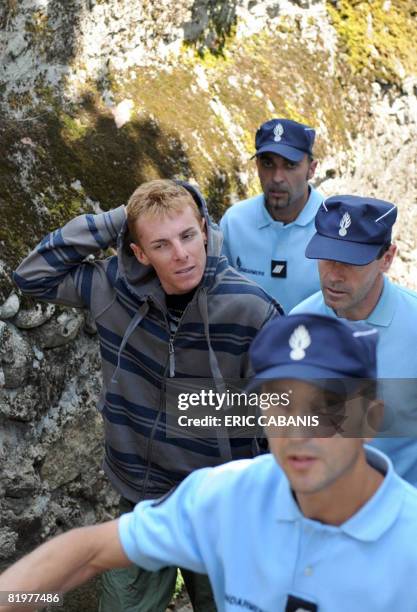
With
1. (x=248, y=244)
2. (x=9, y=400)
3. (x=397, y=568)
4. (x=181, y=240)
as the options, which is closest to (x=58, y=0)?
(x=248, y=244)

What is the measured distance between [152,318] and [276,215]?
1.46 m

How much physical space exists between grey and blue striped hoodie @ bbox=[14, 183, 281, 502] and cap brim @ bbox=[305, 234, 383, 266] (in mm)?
277

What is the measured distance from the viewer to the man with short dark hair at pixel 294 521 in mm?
2004

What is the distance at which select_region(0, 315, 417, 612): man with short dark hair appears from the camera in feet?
6.57

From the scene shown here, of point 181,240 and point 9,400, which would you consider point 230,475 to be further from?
point 9,400

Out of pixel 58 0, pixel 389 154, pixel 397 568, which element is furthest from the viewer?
pixel 389 154

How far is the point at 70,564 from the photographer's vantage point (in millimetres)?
2225

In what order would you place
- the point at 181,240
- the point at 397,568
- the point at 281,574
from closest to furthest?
the point at 397,568 → the point at 281,574 → the point at 181,240

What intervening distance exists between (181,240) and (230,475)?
1473 millimetres

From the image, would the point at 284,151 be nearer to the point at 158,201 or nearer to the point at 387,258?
the point at 387,258

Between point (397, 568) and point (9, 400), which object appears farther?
point (9, 400)

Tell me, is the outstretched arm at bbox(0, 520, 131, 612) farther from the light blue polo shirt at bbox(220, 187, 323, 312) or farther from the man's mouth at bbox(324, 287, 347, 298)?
the light blue polo shirt at bbox(220, 187, 323, 312)

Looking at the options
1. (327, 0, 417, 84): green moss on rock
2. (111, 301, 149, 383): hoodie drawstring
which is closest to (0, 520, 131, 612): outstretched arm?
(111, 301, 149, 383): hoodie drawstring

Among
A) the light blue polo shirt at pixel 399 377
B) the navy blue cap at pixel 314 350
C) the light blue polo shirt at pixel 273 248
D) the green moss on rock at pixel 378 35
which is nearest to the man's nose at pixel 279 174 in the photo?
the light blue polo shirt at pixel 273 248
